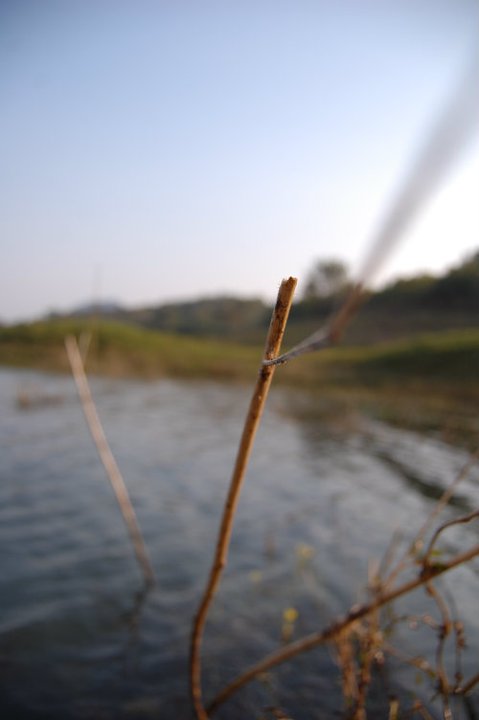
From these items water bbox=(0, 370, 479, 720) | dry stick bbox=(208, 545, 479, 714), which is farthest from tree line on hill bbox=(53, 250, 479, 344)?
dry stick bbox=(208, 545, 479, 714)

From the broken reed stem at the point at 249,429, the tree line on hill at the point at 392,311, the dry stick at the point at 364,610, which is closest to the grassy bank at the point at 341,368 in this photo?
the tree line on hill at the point at 392,311

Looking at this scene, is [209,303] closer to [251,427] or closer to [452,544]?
[452,544]

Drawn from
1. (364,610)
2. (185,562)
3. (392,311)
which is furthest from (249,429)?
(392,311)

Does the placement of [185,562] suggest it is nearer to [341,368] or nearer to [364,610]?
[364,610]

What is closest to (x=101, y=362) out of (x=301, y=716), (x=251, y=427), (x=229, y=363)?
(x=229, y=363)

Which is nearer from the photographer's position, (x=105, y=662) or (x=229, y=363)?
(x=105, y=662)

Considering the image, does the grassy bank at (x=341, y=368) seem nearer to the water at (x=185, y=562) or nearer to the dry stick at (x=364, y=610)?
the water at (x=185, y=562)

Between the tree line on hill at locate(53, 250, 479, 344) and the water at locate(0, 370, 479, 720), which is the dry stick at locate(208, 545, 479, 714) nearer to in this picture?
the water at locate(0, 370, 479, 720)
